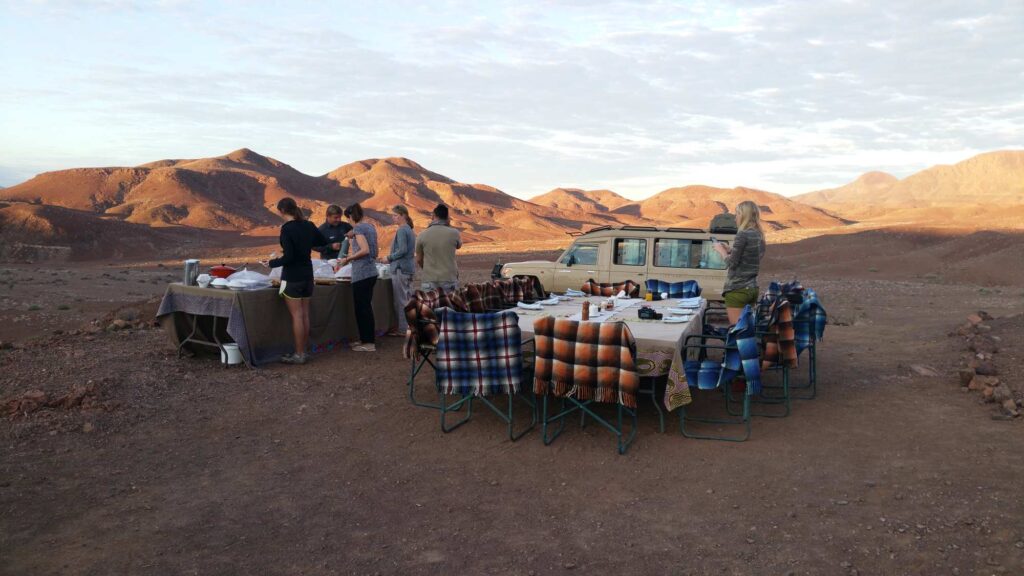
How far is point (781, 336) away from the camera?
5.65 metres

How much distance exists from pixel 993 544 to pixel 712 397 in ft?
10.4

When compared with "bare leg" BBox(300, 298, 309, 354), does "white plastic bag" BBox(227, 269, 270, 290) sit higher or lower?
higher

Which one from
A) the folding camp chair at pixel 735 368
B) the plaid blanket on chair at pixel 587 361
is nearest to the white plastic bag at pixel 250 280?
the plaid blanket on chair at pixel 587 361

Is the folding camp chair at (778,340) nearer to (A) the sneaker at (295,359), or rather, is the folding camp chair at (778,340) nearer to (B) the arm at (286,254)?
(B) the arm at (286,254)

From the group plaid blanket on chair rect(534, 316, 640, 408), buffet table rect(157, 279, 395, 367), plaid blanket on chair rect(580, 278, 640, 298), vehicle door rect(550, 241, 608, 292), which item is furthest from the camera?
vehicle door rect(550, 241, 608, 292)

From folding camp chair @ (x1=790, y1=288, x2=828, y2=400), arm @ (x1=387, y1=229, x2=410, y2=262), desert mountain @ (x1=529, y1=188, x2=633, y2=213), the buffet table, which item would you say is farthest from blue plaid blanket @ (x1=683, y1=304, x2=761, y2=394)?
desert mountain @ (x1=529, y1=188, x2=633, y2=213)

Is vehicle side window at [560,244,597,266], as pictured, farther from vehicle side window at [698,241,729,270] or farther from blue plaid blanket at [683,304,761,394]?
blue plaid blanket at [683,304,761,394]

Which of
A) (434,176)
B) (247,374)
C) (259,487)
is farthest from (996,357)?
(434,176)

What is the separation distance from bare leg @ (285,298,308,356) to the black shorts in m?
0.08

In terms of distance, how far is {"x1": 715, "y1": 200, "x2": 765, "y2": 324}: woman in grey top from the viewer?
20.1ft

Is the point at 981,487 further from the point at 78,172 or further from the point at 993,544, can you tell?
the point at 78,172

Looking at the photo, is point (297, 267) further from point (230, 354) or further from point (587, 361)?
point (587, 361)

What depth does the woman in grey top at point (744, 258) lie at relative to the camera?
20.1ft

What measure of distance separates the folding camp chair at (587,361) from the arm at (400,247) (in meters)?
3.81
